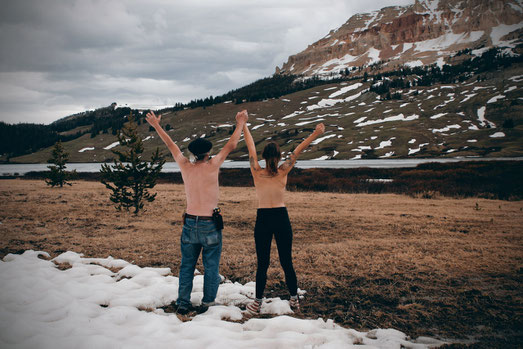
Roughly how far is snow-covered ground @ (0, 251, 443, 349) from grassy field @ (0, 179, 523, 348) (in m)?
0.77

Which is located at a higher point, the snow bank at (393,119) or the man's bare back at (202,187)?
the snow bank at (393,119)

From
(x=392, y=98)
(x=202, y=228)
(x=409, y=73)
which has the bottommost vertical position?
(x=202, y=228)

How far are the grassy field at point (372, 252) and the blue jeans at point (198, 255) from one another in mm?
1861

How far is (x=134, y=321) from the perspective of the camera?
4.44m

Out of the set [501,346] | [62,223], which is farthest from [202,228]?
[62,223]

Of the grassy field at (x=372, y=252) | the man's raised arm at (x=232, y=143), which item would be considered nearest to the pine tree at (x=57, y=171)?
the grassy field at (x=372, y=252)

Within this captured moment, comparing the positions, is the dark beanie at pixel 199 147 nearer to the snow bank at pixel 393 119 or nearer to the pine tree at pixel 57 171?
the pine tree at pixel 57 171

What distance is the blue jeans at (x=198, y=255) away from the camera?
16.4ft

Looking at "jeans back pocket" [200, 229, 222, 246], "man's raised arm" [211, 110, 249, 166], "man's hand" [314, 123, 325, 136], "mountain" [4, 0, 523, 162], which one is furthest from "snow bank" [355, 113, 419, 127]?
"jeans back pocket" [200, 229, 222, 246]

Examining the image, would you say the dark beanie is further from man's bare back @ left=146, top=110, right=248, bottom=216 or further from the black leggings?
the black leggings

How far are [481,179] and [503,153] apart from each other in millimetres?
51121

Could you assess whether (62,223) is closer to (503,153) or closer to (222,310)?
(222,310)

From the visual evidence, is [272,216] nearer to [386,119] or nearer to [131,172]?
[131,172]

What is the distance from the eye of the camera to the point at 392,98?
146750 millimetres
